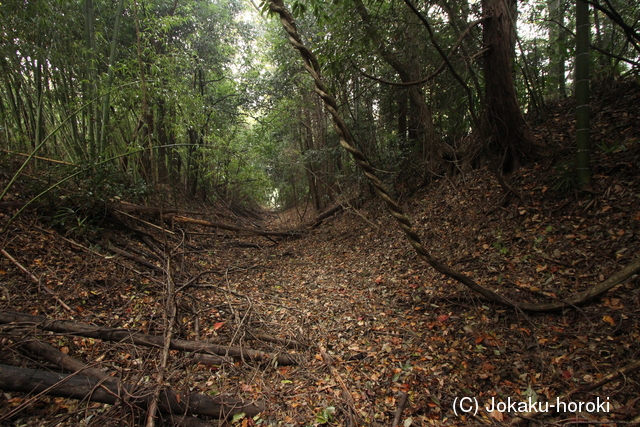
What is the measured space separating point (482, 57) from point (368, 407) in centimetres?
440

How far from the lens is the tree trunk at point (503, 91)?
11.8ft

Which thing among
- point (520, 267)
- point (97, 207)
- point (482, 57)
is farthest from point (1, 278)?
point (482, 57)

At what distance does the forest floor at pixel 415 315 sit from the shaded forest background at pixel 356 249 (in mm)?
18

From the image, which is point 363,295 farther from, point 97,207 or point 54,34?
point 54,34

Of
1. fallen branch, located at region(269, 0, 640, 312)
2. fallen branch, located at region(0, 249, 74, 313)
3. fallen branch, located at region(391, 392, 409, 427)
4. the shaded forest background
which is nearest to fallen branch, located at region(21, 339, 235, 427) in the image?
the shaded forest background

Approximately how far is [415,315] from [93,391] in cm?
255

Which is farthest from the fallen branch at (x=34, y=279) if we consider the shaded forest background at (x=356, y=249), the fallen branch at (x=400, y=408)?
the fallen branch at (x=400, y=408)

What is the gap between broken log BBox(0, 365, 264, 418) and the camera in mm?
1635

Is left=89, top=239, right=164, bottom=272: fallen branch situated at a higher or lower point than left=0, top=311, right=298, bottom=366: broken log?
higher

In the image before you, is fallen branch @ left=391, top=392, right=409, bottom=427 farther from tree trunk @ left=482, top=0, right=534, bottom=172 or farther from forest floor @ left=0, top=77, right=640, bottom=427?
tree trunk @ left=482, top=0, right=534, bottom=172

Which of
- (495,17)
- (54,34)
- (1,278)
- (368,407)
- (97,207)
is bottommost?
(368,407)

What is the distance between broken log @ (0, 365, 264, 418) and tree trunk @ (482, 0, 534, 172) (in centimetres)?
389

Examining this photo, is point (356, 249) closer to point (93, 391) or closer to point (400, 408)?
point (400, 408)

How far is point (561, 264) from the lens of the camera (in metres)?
2.59
